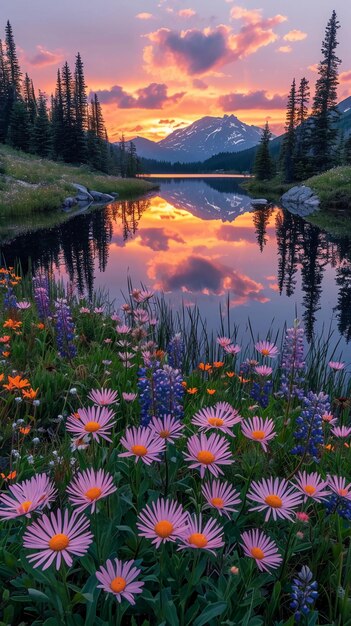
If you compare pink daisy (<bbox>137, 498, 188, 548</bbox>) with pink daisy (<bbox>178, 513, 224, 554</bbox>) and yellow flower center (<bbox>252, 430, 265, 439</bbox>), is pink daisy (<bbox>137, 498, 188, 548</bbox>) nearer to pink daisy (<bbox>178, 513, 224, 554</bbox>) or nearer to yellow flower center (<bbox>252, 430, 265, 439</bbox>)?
pink daisy (<bbox>178, 513, 224, 554</bbox>)

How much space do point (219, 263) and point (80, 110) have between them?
66.7 m

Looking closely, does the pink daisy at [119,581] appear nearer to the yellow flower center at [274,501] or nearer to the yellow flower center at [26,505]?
the yellow flower center at [26,505]

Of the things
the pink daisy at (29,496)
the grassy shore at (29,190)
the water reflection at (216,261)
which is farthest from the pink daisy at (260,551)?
the grassy shore at (29,190)

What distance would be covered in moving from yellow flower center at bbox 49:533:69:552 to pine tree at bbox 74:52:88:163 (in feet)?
246

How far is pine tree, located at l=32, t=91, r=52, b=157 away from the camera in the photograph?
213 feet

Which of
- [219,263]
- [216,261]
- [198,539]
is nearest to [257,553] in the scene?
[198,539]

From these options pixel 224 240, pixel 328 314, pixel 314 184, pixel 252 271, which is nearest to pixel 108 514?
pixel 328 314

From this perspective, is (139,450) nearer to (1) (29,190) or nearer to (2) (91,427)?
(2) (91,427)

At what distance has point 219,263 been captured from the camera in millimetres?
17953

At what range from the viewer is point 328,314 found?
35.9 feet

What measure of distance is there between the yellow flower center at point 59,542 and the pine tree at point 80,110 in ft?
246

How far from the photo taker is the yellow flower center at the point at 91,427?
192 cm

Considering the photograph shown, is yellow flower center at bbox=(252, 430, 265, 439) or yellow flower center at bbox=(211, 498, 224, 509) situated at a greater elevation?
yellow flower center at bbox=(252, 430, 265, 439)

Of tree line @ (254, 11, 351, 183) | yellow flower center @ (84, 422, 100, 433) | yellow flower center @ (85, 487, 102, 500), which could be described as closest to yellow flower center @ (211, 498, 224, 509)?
yellow flower center @ (85, 487, 102, 500)
